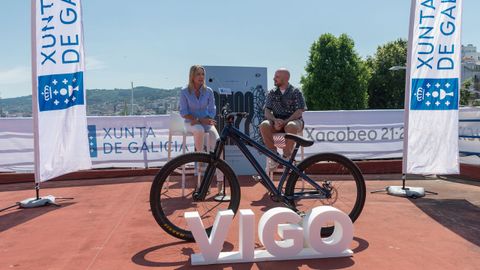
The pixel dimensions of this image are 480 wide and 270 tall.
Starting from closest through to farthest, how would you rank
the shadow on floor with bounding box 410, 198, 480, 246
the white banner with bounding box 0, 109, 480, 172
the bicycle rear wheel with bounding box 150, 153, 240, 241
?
the bicycle rear wheel with bounding box 150, 153, 240, 241 → the shadow on floor with bounding box 410, 198, 480, 246 → the white banner with bounding box 0, 109, 480, 172

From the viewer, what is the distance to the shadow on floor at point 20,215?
488 centimetres

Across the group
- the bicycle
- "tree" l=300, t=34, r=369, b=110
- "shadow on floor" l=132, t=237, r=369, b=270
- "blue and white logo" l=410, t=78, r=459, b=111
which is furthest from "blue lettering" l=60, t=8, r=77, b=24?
"tree" l=300, t=34, r=369, b=110

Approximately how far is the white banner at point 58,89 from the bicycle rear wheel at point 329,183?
11.9 feet

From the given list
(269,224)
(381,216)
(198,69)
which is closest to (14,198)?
(198,69)

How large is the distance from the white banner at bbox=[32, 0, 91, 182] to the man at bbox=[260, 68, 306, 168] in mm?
2795

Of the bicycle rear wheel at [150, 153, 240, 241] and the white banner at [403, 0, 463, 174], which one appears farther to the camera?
the white banner at [403, 0, 463, 174]

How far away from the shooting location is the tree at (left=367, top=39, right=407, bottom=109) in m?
42.4

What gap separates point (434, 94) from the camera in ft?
20.6

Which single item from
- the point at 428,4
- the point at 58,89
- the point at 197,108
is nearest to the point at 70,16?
the point at 58,89

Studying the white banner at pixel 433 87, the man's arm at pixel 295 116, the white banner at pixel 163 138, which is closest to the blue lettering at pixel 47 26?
the white banner at pixel 163 138

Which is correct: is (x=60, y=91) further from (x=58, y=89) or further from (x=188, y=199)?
(x=188, y=199)

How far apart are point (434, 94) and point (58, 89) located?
18.0 ft

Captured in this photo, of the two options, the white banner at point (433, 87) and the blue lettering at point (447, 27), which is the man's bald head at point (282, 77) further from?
the blue lettering at point (447, 27)

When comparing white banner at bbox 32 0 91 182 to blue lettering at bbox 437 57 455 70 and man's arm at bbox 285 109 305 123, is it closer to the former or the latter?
man's arm at bbox 285 109 305 123
